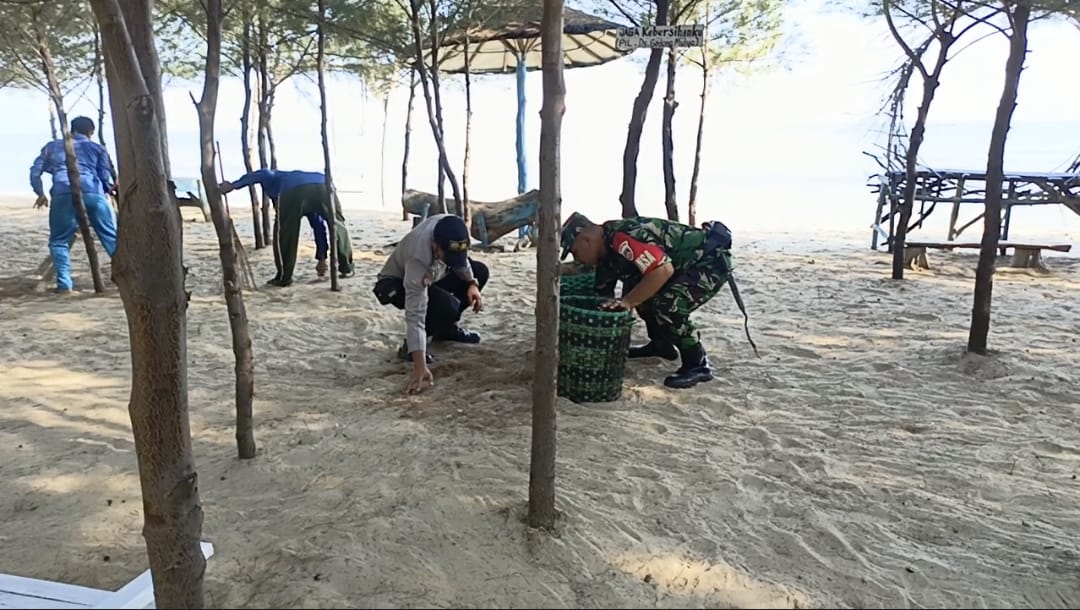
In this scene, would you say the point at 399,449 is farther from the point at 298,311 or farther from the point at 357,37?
the point at 357,37

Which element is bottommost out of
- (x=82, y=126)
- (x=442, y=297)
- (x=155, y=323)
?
(x=442, y=297)

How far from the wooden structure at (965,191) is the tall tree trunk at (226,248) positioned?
28.9 feet

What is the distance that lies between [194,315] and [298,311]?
79cm

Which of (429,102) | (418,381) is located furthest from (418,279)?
(429,102)

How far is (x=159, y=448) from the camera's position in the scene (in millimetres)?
1974

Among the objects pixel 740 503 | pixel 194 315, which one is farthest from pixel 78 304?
pixel 740 503

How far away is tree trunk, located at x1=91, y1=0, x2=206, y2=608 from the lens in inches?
70.1

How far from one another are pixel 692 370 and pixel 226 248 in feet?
8.49

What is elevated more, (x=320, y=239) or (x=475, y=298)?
(x=320, y=239)

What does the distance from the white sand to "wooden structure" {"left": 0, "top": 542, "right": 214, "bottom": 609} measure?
0.58ft

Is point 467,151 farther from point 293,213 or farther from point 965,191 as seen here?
point 965,191

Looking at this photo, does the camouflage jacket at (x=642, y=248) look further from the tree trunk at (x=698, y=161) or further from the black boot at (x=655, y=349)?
the tree trunk at (x=698, y=161)

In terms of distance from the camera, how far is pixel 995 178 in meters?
4.77

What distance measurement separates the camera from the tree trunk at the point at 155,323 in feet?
5.84
